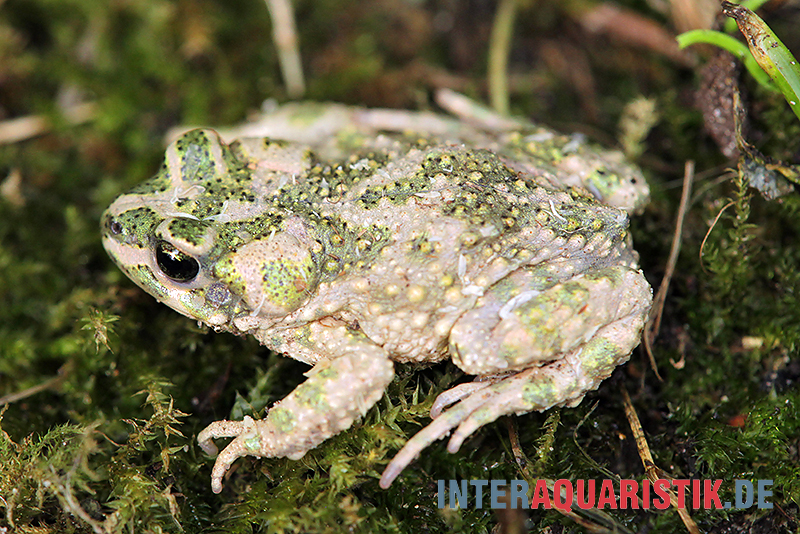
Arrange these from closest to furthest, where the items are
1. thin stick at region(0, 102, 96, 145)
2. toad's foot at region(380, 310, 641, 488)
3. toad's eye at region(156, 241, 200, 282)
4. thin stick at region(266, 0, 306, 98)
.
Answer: toad's foot at region(380, 310, 641, 488) < toad's eye at region(156, 241, 200, 282) < thin stick at region(0, 102, 96, 145) < thin stick at region(266, 0, 306, 98)

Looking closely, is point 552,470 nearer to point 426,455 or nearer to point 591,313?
point 426,455

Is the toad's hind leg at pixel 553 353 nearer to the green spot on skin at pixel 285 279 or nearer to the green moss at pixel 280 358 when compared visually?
the green moss at pixel 280 358

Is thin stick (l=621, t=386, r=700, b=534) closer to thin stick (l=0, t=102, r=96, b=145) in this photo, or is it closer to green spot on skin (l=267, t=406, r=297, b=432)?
green spot on skin (l=267, t=406, r=297, b=432)

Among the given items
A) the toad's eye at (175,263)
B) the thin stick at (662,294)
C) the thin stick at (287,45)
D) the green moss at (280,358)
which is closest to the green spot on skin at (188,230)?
the toad's eye at (175,263)

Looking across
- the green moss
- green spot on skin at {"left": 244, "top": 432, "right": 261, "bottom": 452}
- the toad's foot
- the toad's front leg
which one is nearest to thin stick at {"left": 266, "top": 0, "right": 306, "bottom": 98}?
the green moss

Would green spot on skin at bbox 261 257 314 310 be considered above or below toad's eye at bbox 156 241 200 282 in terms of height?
below

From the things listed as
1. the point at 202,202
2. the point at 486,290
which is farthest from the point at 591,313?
the point at 202,202

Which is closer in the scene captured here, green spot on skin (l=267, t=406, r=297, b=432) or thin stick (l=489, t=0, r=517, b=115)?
Answer: green spot on skin (l=267, t=406, r=297, b=432)
